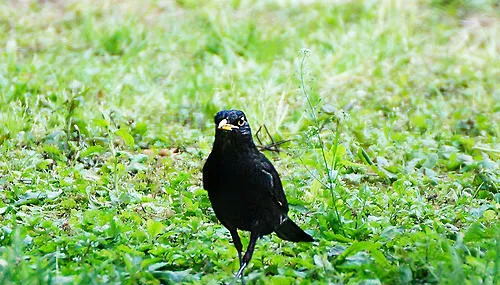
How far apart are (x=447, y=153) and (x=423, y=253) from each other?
8.10ft

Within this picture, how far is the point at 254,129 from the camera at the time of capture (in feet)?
21.5

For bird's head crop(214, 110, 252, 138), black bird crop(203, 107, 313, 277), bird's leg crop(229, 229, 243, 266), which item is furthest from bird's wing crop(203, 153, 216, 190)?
bird's leg crop(229, 229, 243, 266)

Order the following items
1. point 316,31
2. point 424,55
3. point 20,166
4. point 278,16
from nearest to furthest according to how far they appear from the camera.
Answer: point 20,166
point 424,55
point 316,31
point 278,16

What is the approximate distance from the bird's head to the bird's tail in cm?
53

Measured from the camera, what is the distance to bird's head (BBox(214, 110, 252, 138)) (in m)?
4.04

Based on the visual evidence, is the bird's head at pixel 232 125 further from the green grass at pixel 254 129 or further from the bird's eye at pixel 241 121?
the green grass at pixel 254 129

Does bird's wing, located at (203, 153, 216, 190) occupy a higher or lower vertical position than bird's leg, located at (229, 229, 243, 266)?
higher

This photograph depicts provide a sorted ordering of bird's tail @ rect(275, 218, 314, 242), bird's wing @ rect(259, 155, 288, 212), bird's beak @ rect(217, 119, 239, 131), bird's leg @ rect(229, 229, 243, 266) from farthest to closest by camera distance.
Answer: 1. bird's tail @ rect(275, 218, 314, 242)
2. bird's leg @ rect(229, 229, 243, 266)
3. bird's wing @ rect(259, 155, 288, 212)
4. bird's beak @ rect(217, 119, 239, 131)

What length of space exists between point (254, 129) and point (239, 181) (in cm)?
251

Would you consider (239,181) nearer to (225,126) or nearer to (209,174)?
(209,174)

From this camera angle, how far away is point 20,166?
5.69 meters

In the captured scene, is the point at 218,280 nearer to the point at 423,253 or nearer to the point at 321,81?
the point at 423,253

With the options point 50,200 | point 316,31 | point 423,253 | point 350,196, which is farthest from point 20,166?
point 316,31

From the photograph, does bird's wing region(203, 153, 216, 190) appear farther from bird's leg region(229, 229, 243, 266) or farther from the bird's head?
bird's leg region(229, 229, 243, 266)
